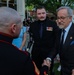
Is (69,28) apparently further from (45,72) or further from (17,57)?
(17,57)

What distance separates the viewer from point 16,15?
252cm

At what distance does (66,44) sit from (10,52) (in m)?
1.98

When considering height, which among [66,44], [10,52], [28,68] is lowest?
[66,44]

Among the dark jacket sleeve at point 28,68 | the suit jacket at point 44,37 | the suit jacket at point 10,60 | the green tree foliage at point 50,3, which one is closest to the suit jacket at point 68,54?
the suit jacket at point 44,37

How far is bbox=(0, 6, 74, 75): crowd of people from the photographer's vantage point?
7.84ft

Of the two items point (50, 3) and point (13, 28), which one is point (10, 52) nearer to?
point (13, 28)

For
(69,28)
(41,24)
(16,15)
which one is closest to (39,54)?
(41,24)

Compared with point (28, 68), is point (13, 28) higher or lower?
higher

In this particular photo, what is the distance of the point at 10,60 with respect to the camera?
237 centimetres

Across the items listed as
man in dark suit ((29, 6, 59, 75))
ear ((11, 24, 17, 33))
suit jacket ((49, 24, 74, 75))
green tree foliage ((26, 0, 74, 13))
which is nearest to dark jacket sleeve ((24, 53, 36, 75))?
ear ((11, 24, 17, 33))

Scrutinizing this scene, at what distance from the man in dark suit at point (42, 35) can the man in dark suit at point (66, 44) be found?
1.37m

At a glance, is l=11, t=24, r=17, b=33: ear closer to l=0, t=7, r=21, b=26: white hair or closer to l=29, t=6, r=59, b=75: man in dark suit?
l=0, t=7, r=21, b=26: white hair

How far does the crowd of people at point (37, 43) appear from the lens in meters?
2.39

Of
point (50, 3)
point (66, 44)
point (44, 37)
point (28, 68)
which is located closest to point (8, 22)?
point (28, 68)
